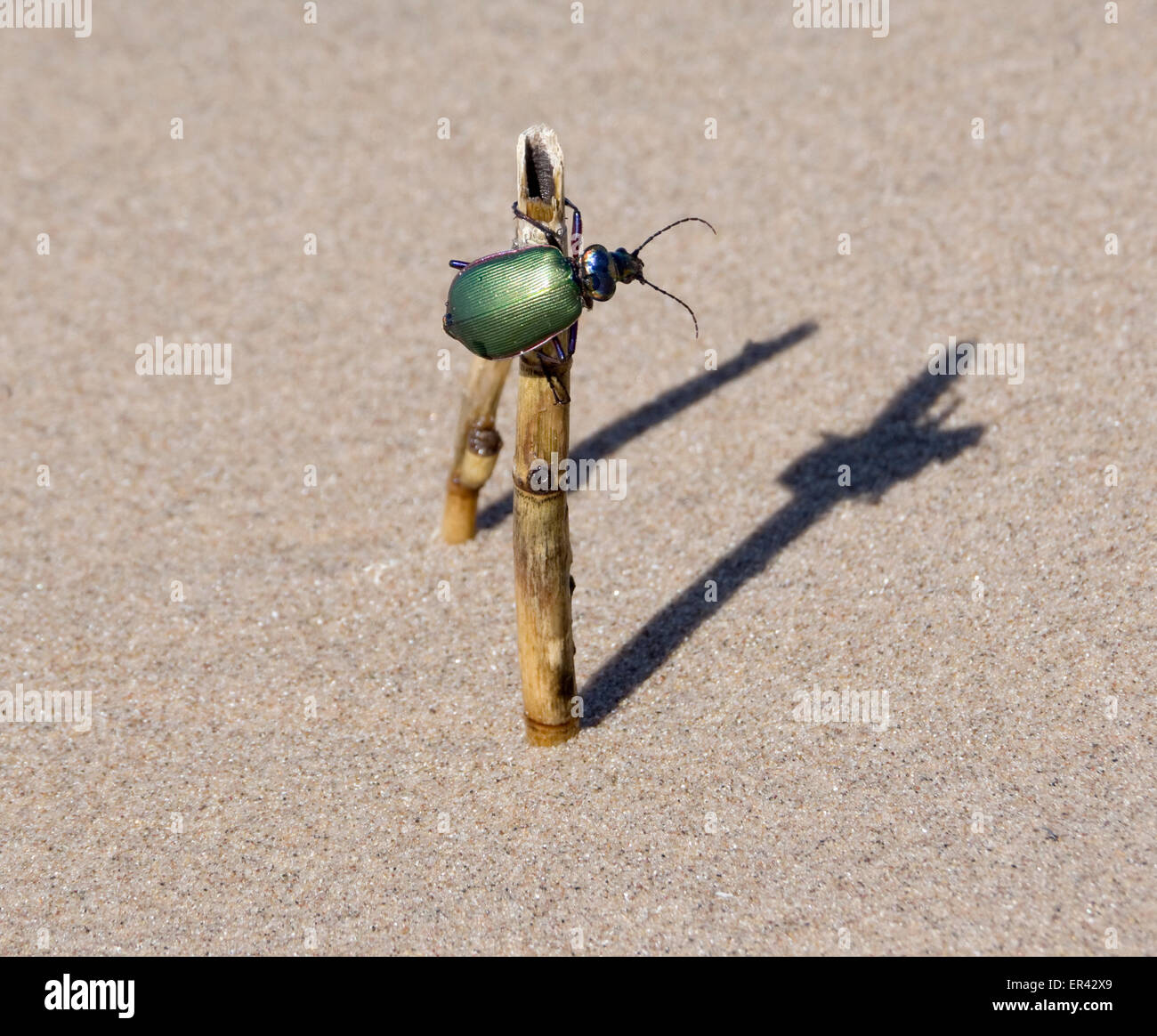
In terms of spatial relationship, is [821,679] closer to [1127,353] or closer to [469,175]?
[1127,353]

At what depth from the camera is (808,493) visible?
656cm

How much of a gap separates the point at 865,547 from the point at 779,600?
55 centimetres

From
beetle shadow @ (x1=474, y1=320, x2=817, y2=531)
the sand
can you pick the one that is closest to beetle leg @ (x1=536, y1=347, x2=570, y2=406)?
the sand

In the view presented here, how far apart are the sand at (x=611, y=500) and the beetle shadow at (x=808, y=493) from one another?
0.03 metres

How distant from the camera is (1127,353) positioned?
275 inches

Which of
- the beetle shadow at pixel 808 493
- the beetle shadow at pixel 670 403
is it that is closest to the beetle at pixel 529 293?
the beetle shadow at pixel 808 493

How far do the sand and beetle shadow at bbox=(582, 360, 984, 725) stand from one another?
1.2 inches

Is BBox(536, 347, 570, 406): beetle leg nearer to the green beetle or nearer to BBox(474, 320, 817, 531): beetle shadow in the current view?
the green beetle

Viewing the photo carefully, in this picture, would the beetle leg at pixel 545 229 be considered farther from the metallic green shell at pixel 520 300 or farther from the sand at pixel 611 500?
the sand at pixel 611 500

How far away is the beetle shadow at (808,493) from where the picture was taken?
5.65 meters

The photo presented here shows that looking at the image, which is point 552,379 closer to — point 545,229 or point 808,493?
point 545,229

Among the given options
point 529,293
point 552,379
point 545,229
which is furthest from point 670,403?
point 529,293

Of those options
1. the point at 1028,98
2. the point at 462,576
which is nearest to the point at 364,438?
the point at 462,576

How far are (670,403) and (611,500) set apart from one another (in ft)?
2.87
